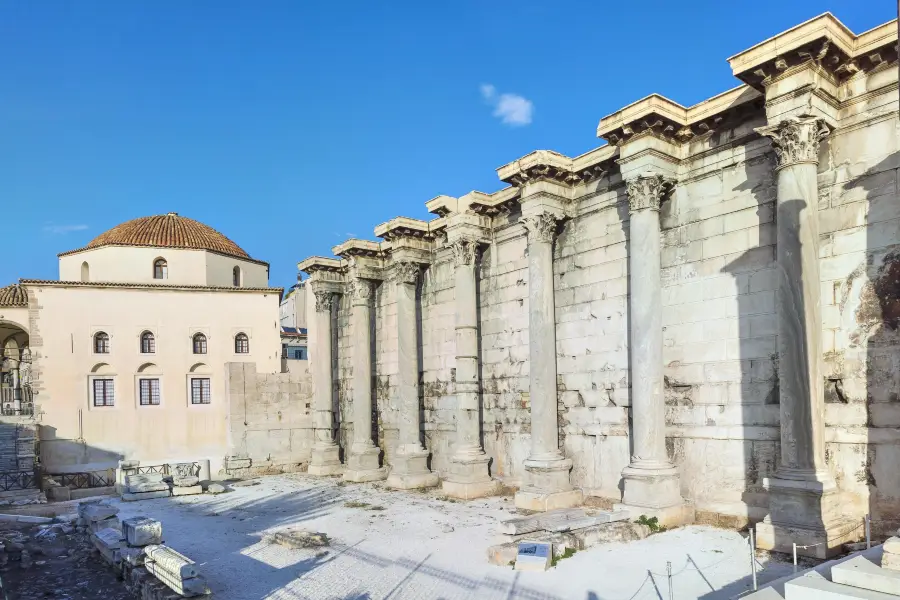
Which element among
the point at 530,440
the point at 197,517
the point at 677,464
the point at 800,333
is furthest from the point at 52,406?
the point at 800,333

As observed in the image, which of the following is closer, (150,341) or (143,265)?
(150,341)

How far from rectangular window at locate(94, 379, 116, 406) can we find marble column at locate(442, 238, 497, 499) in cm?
1602

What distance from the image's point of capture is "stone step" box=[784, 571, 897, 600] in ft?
16.7

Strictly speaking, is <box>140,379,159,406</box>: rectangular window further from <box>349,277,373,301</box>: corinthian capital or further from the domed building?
<box>349,277,373,301</box>: corinthian capital

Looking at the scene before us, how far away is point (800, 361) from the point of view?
8.96m

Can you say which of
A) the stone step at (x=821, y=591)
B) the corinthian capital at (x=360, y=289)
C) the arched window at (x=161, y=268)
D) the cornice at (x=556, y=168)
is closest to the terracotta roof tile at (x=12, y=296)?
the arched window at (x=161, y=268)

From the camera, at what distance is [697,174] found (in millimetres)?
11508

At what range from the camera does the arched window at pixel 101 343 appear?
2572cm

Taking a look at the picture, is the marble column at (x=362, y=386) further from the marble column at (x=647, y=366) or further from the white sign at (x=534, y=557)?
the white sign at (x=534, y=557)

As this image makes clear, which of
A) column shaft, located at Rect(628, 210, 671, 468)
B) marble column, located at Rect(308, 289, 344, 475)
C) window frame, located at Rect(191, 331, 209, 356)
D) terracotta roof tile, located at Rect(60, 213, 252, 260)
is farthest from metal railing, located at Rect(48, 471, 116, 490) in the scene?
column shaft, located at Rect(628, 210, 671, 468)

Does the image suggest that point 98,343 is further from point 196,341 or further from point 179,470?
point 179,470

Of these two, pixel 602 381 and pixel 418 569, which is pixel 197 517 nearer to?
pixel 418 569

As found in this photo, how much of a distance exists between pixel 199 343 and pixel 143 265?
4.48 meters

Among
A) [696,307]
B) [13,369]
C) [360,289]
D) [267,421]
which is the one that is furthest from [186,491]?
[13,369]
